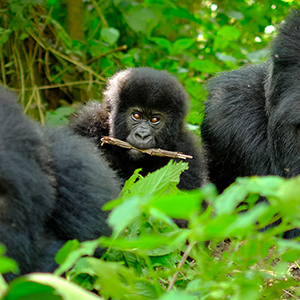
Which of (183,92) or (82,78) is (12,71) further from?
(183,92)

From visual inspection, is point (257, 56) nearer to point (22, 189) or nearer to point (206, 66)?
point (206, 66)

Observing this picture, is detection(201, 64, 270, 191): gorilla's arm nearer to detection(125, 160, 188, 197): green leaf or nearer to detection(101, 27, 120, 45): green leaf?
detection(101, 27, 120, 45): green leaf

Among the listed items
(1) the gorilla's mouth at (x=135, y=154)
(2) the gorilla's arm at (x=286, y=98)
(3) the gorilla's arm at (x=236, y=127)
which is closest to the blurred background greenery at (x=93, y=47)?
(3) the gorilla's arm at (x=236, y=127)

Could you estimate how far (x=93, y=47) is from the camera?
415 centimetres

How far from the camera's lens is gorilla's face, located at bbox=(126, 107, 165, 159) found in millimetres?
3014

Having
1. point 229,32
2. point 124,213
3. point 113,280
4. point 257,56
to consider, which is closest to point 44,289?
point 113,280

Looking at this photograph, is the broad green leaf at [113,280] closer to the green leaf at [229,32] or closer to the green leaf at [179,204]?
the green leaf at [179,204]

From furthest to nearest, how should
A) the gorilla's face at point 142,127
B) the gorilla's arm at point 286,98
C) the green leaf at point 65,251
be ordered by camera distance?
the gorilla's face at point 142,127 → the gorilla's arm at point 286,98 → the green leaf at point 65,251

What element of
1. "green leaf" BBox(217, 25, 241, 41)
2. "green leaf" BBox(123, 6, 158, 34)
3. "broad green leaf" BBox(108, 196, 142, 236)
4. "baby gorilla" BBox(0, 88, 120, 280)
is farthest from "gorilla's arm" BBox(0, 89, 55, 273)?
"green leaf" BBox(217, 25, 241, 41)

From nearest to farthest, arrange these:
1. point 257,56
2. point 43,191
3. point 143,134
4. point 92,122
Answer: point 43,191 → point 143,134 → point 92,122 → point 257,56

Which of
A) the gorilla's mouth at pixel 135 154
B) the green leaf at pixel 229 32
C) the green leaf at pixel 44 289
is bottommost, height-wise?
the gorilla's mouth at pixel 135 154

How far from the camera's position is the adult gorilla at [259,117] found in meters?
2.61

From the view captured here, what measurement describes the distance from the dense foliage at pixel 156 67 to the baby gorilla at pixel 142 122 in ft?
0.91

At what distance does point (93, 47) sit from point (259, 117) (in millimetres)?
1807
